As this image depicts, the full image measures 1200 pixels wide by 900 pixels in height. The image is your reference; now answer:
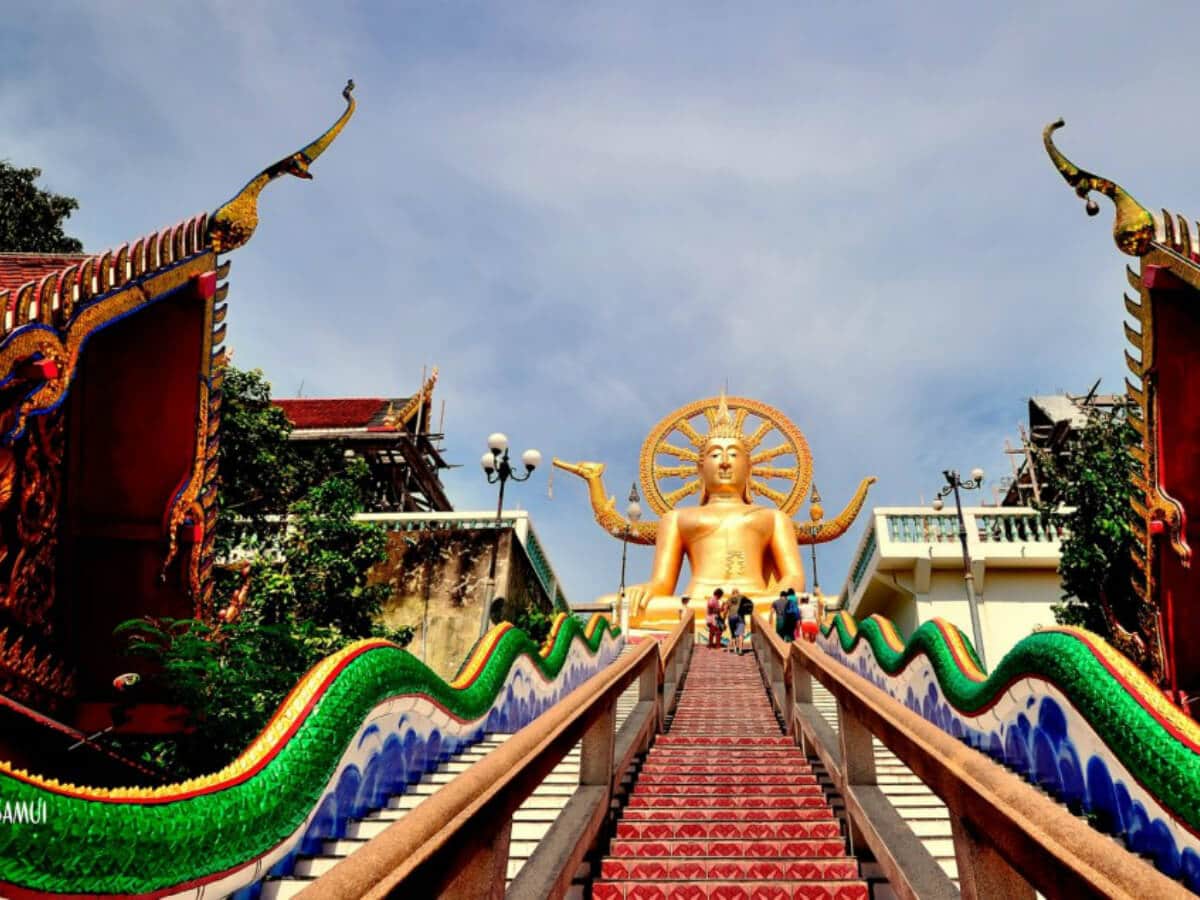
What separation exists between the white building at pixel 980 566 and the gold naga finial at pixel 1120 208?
439 inches

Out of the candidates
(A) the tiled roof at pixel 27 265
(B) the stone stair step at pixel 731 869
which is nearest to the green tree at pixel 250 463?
(A) the tiled roof at pixel 27 265

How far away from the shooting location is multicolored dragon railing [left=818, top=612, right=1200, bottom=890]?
2844 millimetres

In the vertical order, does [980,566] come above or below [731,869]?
above

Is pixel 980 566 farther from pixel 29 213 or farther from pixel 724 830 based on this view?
pixel 29 213

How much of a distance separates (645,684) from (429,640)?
9.32 m

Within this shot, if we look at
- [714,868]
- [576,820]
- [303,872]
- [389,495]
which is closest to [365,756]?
[303,872]

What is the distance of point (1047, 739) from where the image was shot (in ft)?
12.8

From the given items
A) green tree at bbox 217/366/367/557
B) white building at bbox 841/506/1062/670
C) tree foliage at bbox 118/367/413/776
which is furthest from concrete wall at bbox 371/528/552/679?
white building at bbox 841/506/1062/670

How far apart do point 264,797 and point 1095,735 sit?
123 inches

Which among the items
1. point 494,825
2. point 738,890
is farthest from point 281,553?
point 494,825

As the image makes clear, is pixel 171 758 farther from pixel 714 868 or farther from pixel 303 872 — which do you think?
pixel 714 868

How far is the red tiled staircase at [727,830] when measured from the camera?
9.61ft

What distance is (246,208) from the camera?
5.83 metres

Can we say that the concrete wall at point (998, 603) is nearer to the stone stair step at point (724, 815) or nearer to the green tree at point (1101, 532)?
the green tree at point (1101, 532)
